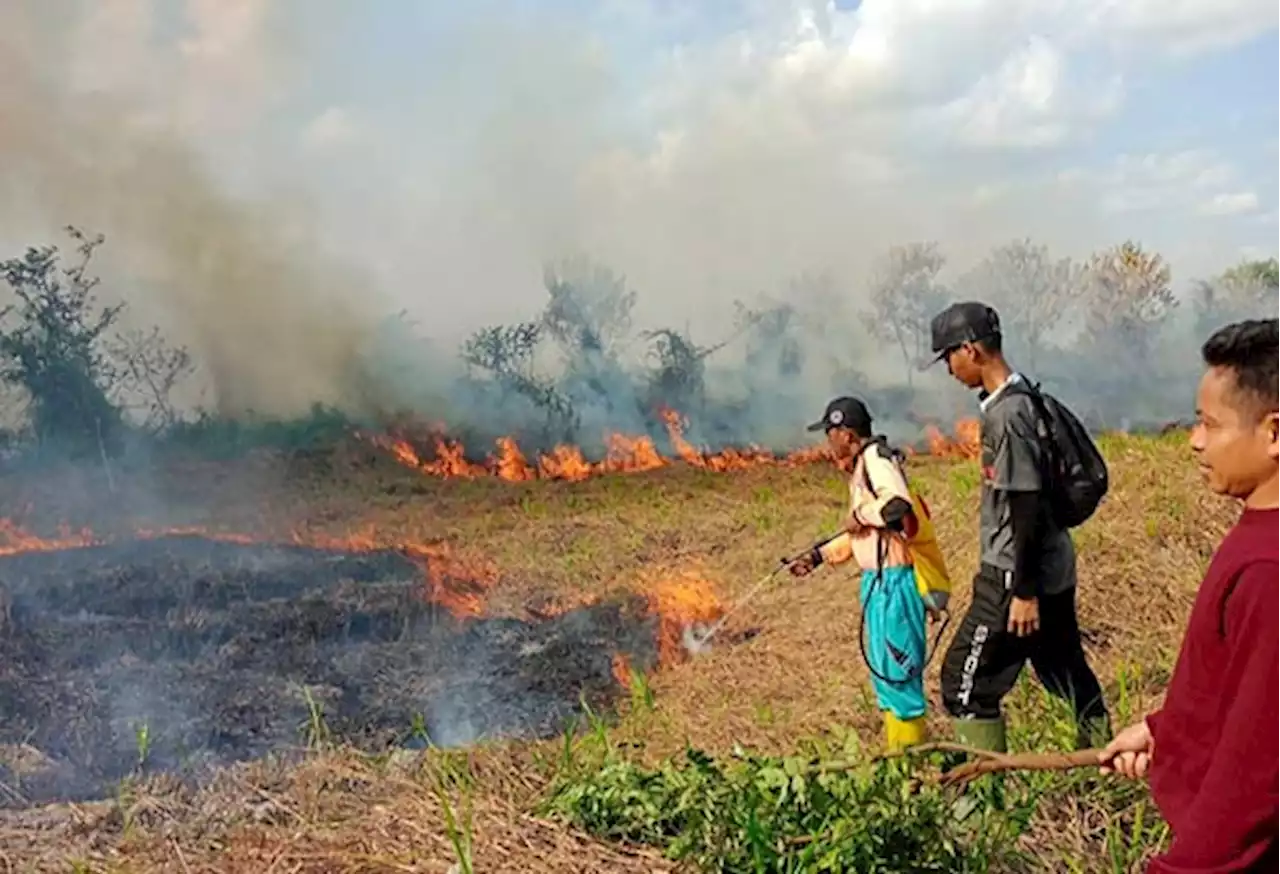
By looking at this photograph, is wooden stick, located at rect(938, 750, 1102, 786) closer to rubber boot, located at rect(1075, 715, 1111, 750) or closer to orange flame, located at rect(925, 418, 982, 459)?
rubber boot, located at rect(1075, 715, 1111, 750)

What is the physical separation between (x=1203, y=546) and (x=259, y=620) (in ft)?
24.5

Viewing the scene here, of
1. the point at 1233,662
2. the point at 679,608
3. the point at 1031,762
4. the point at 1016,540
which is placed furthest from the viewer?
the point at 679,608

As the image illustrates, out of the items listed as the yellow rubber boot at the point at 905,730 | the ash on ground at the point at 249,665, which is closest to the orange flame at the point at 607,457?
the ash on ground at the point at 249,665

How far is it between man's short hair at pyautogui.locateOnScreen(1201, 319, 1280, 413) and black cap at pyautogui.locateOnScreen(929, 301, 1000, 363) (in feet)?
6.84

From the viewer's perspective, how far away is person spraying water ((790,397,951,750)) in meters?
4.31

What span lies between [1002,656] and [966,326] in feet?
3.92

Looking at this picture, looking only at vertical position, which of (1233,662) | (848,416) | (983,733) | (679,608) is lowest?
(983,733)

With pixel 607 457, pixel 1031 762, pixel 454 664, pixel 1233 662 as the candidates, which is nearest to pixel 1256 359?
pixel 1233 662

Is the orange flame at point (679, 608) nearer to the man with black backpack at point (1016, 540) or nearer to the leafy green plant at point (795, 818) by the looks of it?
the man with black backpack at point (1016, 540)

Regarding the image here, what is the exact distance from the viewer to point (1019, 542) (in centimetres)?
390

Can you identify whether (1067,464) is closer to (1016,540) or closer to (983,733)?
(1016,540)

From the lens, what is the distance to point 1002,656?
4039 mm

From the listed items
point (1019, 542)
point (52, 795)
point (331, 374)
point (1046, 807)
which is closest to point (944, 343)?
point (1019, 542)

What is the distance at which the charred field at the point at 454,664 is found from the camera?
351 centimetres
